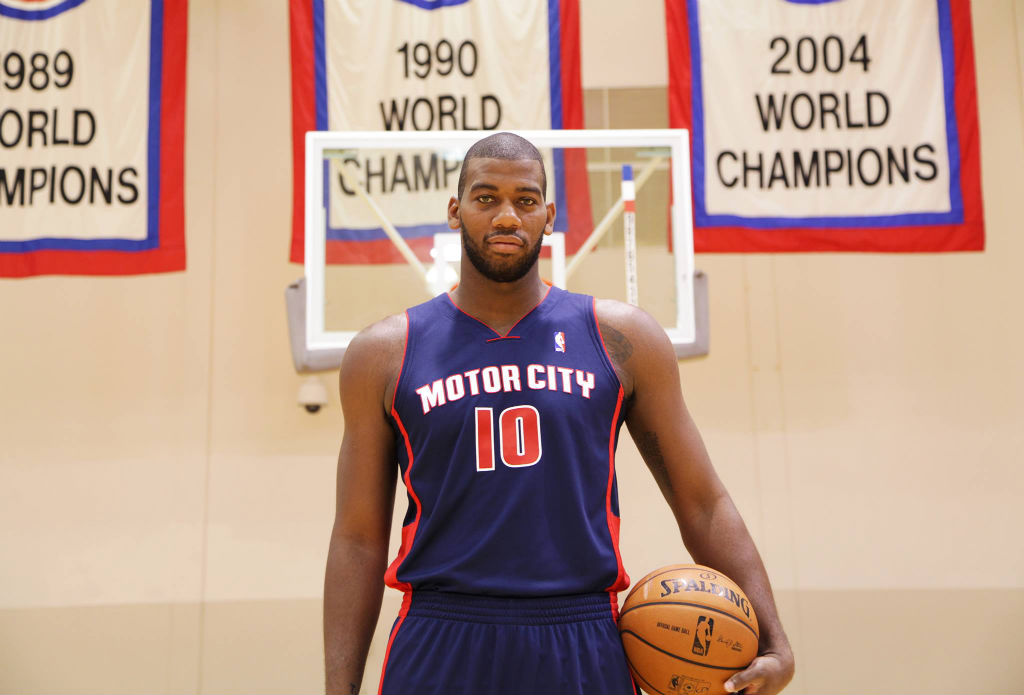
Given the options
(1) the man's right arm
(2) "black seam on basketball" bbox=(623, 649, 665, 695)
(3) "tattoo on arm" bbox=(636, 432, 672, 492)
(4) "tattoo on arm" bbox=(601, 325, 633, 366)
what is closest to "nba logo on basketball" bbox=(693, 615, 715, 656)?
(2) "black seam on basketball" bbox=(623, 649, 665, 695)

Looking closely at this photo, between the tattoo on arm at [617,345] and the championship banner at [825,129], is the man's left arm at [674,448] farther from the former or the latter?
the championship banner at [825,129]

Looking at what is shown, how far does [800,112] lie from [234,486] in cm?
399

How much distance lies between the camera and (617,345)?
1840mm

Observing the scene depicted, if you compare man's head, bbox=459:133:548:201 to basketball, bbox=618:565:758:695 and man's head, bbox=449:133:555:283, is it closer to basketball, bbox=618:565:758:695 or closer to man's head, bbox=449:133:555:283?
man's head, bbox=449:133:555:283

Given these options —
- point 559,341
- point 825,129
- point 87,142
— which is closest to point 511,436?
point 559,341

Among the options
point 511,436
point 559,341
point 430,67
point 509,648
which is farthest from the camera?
point 430,67

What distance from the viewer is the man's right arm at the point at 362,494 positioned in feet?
5.90

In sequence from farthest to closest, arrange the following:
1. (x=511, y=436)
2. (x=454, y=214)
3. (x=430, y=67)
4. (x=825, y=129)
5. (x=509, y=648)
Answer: (x=825, y=129)
(x=430, y=67)
(x=454, y=214)
(x=511, y=436)
(x=509, y=648)

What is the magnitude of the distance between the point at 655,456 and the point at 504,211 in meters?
0.61

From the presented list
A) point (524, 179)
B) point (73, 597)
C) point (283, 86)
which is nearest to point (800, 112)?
point (283, 86)

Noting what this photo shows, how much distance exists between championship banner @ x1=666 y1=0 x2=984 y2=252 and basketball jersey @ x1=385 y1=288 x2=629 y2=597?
140 inches

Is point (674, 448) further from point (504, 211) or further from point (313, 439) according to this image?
point (313, 439)

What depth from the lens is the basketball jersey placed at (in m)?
1.63

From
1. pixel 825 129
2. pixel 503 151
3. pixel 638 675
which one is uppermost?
pixel 825 129
